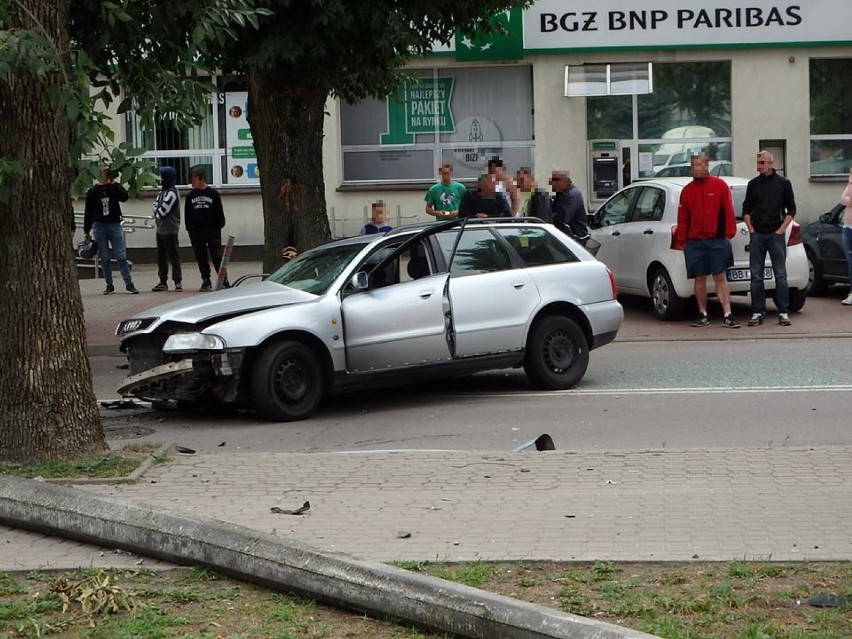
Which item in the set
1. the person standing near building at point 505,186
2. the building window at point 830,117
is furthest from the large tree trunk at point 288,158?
the building window at point 830,117

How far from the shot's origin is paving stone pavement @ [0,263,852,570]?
21.6ft

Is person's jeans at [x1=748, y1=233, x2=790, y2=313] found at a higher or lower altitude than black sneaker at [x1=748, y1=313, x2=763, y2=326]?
higher

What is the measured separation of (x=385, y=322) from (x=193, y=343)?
162 centimetres

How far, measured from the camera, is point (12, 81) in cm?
843

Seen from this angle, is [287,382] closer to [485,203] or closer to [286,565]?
[286,565]

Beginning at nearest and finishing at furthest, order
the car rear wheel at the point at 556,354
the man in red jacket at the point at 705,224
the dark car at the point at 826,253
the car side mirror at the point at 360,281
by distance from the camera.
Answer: the car side mirror at the point at 360,281 → the car rear wheel at the point at 556,354 → the man in red jacket at the point at 705,224 → the dark car at the point at 826,253

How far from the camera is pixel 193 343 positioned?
10.9m

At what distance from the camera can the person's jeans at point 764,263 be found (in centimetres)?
1595

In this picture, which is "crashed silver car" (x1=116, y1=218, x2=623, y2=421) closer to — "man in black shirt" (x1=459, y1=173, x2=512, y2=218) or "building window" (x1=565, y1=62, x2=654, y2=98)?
"man in black shirt" (x1=459, y1=173, x2=512, y2=218)

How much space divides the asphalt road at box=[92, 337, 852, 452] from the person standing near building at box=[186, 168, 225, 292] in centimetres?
689

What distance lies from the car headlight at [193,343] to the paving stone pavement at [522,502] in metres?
1.68

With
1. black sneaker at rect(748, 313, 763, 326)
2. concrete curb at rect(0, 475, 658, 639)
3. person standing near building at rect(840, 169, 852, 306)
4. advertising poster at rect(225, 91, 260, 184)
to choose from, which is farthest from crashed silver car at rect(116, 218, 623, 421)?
advertising poster at rect(225, 91, 260, 184)

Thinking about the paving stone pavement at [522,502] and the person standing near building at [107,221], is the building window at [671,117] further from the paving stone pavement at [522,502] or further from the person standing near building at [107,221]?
the paving stone pavement at [522,502]

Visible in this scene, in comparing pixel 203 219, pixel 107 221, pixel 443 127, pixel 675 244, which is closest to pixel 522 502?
pixel 675 244
